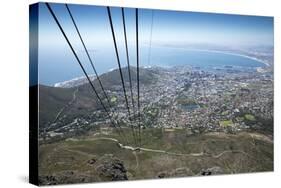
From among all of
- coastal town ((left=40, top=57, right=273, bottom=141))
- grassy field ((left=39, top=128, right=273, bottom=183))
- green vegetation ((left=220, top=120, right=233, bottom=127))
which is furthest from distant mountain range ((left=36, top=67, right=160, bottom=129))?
green vegetation ((left=220, top=120, right=233, bottom=127))

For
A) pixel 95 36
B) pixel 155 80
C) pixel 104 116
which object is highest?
pixel 95 36

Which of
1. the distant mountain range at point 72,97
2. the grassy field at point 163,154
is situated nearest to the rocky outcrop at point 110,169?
the grassy field at point 163,154

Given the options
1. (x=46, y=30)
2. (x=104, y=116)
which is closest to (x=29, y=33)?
(x=46, y=30)

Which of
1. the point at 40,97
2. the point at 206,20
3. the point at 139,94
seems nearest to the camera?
the point at 40,97

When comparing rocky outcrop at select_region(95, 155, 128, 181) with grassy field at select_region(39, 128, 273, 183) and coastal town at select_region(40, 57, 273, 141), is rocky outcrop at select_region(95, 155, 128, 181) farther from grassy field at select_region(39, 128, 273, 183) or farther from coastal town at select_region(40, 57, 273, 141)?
coastal town at select_region(40, 57, 273, 141)

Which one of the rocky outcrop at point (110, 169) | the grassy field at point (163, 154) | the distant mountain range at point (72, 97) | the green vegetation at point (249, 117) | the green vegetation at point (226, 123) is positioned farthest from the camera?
the green vegetation at point (249, 117)

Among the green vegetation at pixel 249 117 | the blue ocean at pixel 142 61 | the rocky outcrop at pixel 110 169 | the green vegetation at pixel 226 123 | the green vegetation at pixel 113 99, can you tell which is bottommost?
the rocky outcrop at pixel 110 169

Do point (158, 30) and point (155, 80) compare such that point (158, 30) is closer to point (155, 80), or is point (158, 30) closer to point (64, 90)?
point (155, 80)

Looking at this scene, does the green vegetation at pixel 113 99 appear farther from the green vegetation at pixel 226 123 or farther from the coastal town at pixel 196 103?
the green vegetation at pixel 226 123
